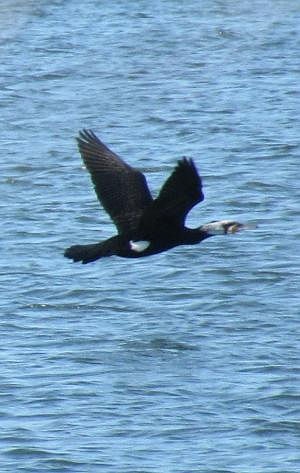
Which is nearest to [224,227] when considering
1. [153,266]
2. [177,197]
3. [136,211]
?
[136,211]

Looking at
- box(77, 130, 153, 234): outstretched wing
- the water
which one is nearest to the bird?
box(77, 130, 153, 234): outstretched wing

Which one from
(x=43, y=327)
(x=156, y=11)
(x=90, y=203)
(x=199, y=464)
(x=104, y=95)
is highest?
(x=156, y=11)

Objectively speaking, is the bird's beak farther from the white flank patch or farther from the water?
the water

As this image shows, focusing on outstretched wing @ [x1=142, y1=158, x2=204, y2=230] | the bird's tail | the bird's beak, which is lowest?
the bird's tail

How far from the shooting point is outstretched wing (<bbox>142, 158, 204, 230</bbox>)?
9094mm

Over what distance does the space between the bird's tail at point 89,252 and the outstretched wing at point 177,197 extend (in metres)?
0.23

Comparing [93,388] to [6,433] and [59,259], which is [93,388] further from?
[59,259]

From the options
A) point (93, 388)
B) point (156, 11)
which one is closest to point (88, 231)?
point (93, 388)

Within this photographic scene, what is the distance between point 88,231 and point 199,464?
502 centimetres


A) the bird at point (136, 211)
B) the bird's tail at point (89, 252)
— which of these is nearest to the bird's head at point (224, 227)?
the bird at point (136, 211)

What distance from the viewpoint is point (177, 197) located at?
9359 millimetres

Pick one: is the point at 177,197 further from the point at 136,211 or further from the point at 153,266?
the point at 153,266

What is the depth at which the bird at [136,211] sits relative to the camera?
9.41 metres

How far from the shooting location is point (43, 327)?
39.3ft
